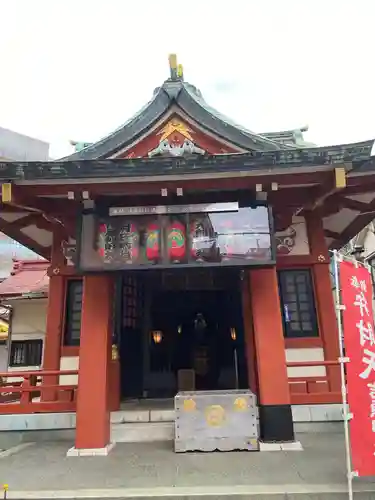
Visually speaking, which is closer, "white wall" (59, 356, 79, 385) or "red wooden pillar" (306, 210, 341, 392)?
"red wooden pillar" (306, 210, 341, 392)

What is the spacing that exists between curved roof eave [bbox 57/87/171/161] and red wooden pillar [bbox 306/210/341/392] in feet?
15.4

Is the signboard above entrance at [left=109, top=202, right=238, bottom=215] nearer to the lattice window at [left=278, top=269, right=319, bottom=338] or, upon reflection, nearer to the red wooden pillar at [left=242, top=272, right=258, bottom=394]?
the red wooden pillar at [left=242, top=272, right=258, bottom=394]

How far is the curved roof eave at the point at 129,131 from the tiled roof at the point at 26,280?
698cm

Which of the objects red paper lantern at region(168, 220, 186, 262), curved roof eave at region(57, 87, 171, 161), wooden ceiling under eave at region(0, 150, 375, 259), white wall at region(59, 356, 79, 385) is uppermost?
curved roof eave at region(57, 87, 171, 161)

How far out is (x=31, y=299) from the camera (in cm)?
1496

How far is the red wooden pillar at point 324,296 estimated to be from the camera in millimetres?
9283

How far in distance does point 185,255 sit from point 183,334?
5.94m

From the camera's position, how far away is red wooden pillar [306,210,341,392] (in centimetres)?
928

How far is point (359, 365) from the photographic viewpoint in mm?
5305

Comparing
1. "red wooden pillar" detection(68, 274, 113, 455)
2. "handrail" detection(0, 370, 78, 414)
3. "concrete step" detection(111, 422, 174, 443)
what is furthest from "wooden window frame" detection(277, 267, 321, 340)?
"handrail" detection(0, 370, 78, 414)

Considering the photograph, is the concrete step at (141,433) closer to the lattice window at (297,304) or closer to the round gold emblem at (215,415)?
the round gold emblem at (215,415)

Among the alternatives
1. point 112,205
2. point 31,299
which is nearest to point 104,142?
point 112,205

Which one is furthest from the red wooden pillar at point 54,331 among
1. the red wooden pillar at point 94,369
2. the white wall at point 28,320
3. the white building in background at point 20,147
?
the white building in background at point 20,147

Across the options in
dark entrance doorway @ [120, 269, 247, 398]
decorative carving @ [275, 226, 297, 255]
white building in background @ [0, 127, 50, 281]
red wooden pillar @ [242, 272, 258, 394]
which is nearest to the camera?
red wooden pillar @ [242, 272, 258, 394]
